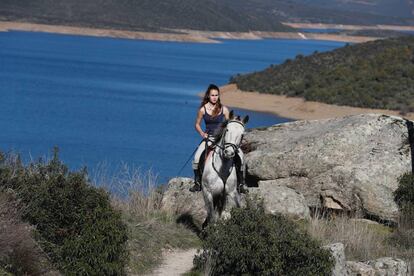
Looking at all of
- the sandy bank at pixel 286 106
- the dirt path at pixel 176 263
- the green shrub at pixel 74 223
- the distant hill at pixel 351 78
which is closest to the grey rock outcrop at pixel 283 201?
the dirt path at pixel 176 263

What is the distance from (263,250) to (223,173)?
88.8 inches

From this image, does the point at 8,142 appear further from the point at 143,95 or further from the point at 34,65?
the point at 34,65

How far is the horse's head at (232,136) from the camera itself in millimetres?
11414

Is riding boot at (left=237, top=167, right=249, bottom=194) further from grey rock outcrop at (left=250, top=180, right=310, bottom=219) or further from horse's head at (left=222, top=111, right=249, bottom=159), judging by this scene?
grey rock outcrop at (left=250, top=180, right=310, bottom=219)

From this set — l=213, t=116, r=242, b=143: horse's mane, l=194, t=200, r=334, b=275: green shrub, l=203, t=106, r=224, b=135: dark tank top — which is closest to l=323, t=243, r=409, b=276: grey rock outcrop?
l=194, t=200, r=334, b=275: green shrub

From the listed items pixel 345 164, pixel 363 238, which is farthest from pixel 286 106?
pixel 363 238

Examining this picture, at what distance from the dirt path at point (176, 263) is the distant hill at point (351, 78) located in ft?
174

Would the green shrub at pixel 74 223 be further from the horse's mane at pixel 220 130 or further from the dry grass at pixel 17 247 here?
the horse's mane at pixel 220 130

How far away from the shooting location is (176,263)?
37.8ft

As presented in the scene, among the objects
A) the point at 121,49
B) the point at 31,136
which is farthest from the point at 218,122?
the point at 121,49

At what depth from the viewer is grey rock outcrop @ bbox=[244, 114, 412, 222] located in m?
15.2

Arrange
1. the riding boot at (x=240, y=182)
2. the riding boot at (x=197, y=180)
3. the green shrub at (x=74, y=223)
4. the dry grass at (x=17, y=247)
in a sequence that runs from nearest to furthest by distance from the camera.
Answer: the dry grass at (x=17, y=247) < the green shrub at (x=74, y=223) < the riding boot at (x=240, y=182) < the riding boot at (x=197, y=180)

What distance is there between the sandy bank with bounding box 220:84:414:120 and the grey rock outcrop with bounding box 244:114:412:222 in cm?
4572

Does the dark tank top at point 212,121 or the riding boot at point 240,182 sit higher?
the dark tank top at point 212,121
